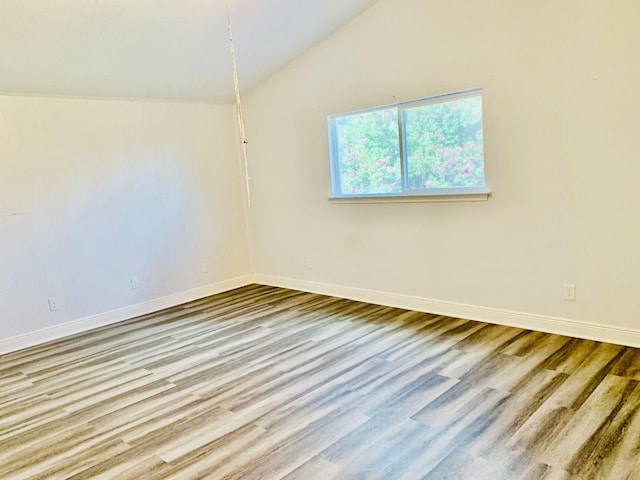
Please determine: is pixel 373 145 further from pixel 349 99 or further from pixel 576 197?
pixel 576 197

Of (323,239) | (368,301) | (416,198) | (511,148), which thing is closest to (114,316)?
(323,239)

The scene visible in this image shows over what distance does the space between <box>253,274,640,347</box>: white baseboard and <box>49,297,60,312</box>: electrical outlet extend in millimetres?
2379

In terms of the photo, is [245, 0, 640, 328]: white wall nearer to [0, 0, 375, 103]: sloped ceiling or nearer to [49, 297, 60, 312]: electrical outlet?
[0, 0, 375, 103]: sloped ceiling

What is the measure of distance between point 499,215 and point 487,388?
56.1 inches

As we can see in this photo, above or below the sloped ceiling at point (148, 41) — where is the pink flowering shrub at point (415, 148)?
below

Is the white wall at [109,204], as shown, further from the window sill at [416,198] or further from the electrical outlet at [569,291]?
the electrical outlet at [569,291]

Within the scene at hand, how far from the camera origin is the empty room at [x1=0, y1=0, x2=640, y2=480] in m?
2.36

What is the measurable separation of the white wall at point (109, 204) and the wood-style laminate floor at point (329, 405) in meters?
0.66

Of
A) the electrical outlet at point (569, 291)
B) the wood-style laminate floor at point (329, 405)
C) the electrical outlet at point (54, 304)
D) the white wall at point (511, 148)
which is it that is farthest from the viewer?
the electrical outlet at point (54, 304)

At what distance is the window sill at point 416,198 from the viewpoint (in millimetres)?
3607

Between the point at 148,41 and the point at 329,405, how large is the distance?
9.98ft

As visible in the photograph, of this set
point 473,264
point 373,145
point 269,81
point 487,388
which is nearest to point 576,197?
point 473,264

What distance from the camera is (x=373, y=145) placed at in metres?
4.38

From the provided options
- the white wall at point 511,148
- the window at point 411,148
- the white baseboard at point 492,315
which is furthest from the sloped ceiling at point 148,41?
Result: the white baseboard at point 492,315
